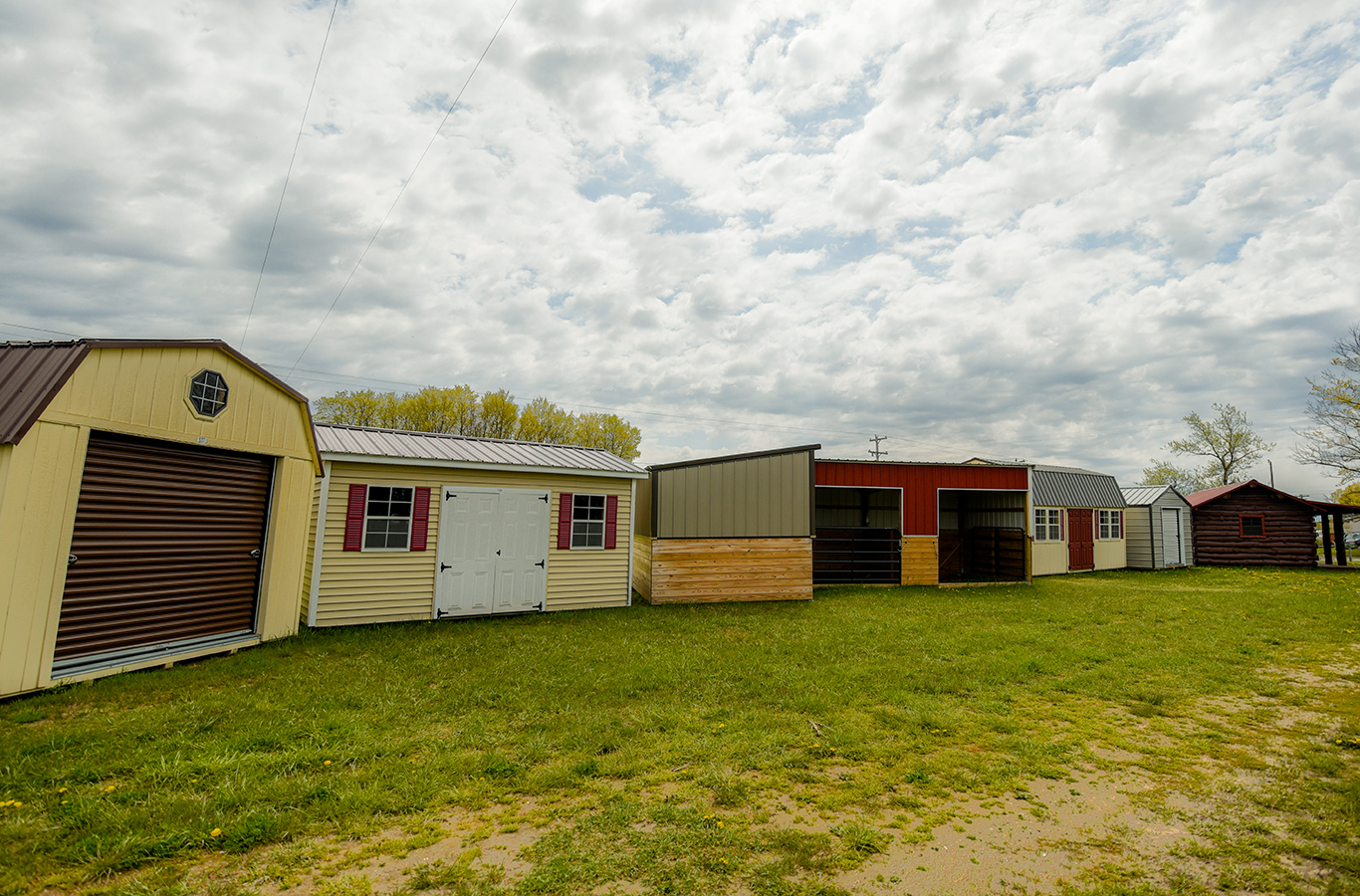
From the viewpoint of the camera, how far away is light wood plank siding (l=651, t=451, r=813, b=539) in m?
14.0

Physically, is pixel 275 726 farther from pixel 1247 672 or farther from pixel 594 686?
pixel 1247 672

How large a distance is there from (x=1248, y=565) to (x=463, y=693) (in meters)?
31.2

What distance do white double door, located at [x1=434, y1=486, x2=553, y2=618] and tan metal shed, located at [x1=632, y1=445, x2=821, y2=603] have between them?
113 inches

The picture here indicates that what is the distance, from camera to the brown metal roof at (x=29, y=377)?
5844mm

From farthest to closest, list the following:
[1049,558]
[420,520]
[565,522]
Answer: [1049,558], [565,522], [420,520]

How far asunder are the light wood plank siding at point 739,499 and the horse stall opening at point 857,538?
3.01 metres

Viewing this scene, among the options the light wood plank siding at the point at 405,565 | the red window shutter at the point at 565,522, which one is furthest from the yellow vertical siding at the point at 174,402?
the red window shutter at the point at 565,522

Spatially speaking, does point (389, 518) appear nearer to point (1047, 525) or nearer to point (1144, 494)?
point (1047, 525)

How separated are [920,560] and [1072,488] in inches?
411

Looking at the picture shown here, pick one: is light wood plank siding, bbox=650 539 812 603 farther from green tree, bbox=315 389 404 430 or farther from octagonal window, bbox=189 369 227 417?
green tree, bbox=315 389 404 430

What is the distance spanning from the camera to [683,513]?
45.9 feet

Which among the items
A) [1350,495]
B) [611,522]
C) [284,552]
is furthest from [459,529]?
[1350,495]

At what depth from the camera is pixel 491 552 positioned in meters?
11.8

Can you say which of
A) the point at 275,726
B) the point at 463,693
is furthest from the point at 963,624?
the point at 275,726
